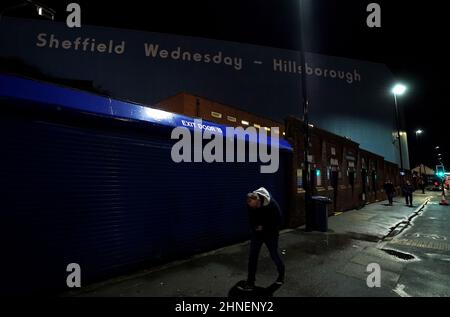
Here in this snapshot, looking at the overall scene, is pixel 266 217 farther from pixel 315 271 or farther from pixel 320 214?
pixel 320 214

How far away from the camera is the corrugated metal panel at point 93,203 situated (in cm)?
431

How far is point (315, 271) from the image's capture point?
5691mm

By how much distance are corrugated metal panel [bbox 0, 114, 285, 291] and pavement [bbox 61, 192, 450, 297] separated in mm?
530

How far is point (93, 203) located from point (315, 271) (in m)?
4.80

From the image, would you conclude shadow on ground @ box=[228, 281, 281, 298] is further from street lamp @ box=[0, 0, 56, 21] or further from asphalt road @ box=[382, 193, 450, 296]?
street lamp @ box=[0, 0, 56, 21]

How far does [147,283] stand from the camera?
498 centimetres

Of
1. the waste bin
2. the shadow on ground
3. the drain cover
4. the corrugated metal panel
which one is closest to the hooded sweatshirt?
the shadow on ground

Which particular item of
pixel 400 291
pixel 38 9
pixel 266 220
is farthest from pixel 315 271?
pixel 38 9

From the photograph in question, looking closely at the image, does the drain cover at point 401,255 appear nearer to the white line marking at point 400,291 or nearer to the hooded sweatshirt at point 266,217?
the white line marking at point 400,291

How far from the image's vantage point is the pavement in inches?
185

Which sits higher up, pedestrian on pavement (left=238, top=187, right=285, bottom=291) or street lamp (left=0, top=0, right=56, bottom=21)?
street lamp (left=0, top=0, right=56, bottom=21)
